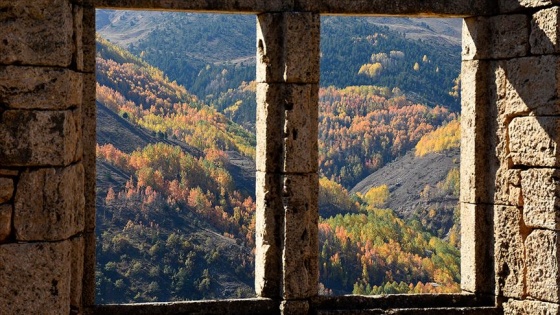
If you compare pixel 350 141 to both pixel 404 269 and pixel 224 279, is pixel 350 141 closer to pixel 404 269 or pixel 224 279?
pixel 404 269

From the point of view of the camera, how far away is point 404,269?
94.3 ft

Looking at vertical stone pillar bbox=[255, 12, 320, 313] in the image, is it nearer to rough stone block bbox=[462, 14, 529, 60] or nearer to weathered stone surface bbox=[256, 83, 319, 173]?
weathered stone surface bbox=[256, 83, 319, 173]

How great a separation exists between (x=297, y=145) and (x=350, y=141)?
22441 millimetres

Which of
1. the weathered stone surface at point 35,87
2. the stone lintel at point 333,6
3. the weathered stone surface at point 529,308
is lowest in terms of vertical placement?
the weathered stone surface at point 529,308

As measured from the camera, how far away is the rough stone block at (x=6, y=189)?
7.71 metres

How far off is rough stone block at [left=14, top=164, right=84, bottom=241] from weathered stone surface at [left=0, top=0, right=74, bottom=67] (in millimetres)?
936

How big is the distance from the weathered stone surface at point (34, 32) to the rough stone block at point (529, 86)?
14.8 ft

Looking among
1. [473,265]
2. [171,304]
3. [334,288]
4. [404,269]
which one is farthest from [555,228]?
[404,269]

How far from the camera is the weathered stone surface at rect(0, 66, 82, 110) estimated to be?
7652 millimetres

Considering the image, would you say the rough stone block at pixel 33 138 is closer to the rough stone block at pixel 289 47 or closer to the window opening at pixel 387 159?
the rough stone block at pixel 289 47

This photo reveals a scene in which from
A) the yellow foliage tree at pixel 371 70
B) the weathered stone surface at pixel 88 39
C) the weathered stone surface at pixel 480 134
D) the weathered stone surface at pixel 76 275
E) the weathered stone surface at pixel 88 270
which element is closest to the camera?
the weathered stone surface at pixel 76 275

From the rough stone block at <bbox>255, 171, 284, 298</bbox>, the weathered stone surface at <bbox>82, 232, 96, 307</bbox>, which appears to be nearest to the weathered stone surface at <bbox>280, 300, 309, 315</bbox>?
the rough stone block at <bbox>255, 171, 284, 298</bbox>

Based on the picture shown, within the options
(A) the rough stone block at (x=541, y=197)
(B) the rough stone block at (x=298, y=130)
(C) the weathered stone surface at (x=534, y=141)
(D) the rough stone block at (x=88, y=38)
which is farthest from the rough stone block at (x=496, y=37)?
(D) the rough stone block at (x=88, y=38)

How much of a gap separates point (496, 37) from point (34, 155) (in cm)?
489
